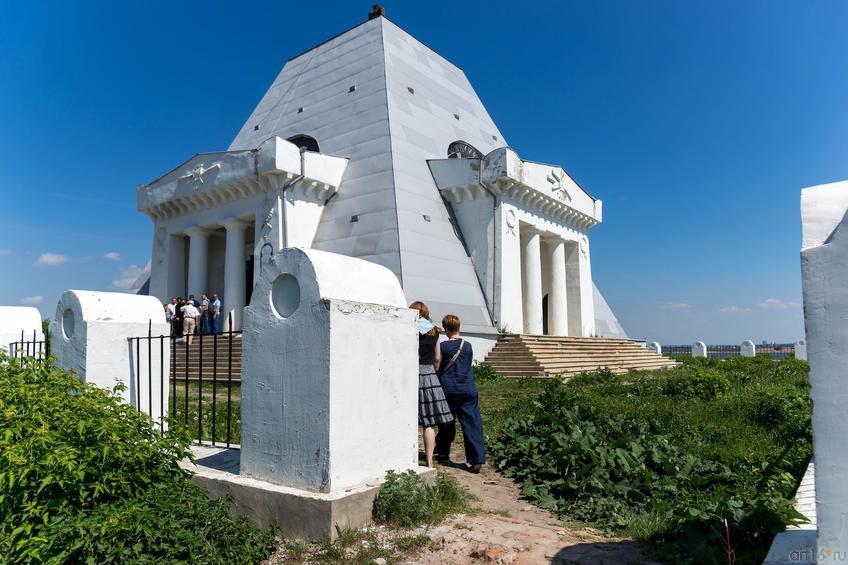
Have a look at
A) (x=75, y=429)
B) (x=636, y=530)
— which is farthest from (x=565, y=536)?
(x=75, y=429)

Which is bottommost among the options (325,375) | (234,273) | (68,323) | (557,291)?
(325,375)

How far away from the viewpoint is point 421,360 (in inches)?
229

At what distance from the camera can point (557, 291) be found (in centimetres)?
2248

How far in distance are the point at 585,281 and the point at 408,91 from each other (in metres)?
10.4

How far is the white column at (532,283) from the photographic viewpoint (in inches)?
794

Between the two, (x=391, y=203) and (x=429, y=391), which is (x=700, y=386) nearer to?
(x=429, y=391)

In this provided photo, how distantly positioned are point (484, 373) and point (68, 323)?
11.0m

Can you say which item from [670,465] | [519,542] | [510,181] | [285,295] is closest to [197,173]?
[510,181]

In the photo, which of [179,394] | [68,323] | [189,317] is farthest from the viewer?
[189,317]

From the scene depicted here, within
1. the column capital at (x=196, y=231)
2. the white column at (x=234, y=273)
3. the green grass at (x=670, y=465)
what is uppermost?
the column capital at (x=196, y=231)

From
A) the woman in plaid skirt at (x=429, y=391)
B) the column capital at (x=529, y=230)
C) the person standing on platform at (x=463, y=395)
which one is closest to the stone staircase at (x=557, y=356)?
the column capital at (x=529, y=230)

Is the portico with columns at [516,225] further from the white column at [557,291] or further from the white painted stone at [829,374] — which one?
the white painted stone at [829,374]

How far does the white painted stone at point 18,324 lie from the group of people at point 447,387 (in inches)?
240

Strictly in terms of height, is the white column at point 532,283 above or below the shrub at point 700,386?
above
